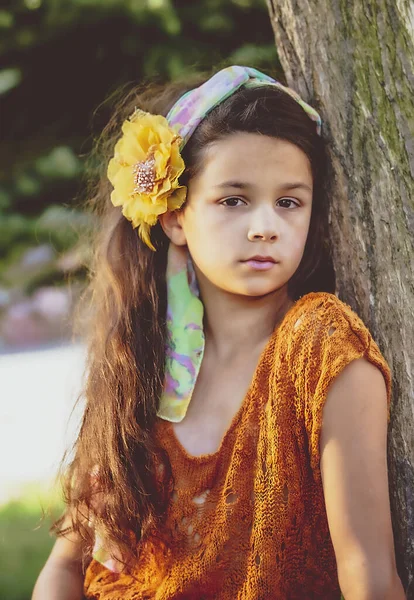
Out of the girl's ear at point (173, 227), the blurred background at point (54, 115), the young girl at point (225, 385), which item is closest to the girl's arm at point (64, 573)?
the young girl at point (225, 385)

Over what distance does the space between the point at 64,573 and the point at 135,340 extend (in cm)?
66

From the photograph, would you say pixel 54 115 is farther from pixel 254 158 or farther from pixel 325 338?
pixel 325 338

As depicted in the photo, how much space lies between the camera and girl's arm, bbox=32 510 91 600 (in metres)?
2.25

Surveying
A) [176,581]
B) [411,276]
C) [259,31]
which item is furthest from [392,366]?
[259,31]

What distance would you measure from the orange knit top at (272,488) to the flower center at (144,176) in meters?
0.50

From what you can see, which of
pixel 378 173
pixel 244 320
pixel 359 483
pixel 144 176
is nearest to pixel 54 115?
pixel 144 176

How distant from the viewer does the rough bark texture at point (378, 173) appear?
1.93 meters

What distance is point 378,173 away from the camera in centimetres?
197

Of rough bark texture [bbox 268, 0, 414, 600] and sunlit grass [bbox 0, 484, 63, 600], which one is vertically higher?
rough bark texture [bbox 268, 0, 414, 600]

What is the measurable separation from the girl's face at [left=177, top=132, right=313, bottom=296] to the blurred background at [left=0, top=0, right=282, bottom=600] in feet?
5.87

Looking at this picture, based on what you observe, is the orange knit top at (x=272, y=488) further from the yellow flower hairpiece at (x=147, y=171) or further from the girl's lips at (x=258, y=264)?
the yellow flower hairpiece at (x=147, y=171)

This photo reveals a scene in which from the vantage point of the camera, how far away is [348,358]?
1.78m

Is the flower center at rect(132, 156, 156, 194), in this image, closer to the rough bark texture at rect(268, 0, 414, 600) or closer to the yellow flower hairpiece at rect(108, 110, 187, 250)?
the yellow flower hairpiece at rect(108, 110, 187, 250)

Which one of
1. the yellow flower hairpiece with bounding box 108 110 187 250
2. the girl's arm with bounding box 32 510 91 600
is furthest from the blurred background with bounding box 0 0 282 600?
the yellow flower hairpiece with bounding box 108 110 187 250
